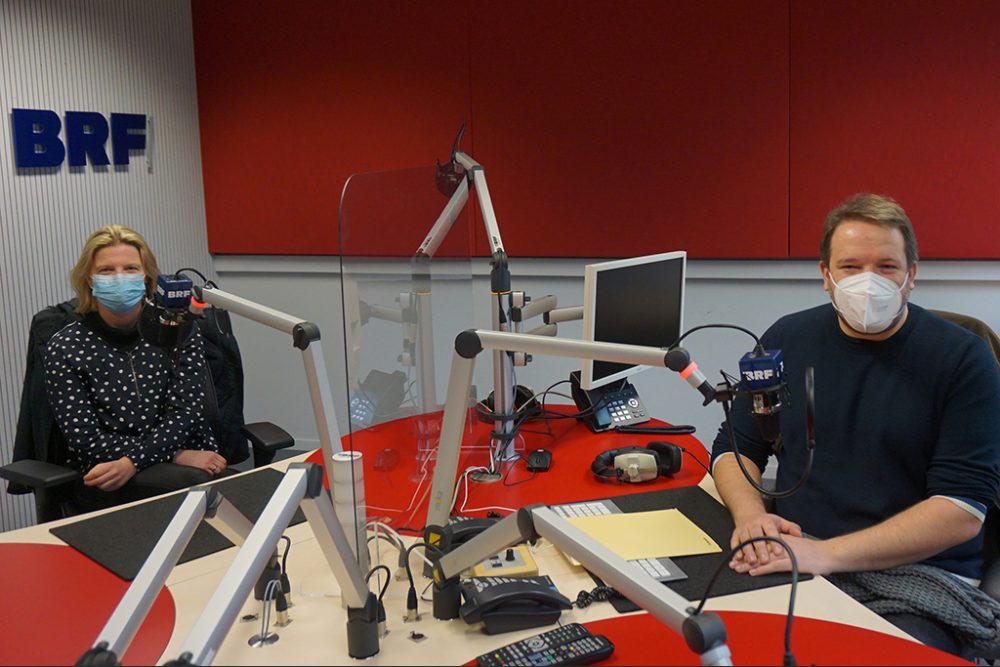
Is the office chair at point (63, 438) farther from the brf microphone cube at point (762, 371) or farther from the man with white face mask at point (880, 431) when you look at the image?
the brf microphone cube at point (762, 371)

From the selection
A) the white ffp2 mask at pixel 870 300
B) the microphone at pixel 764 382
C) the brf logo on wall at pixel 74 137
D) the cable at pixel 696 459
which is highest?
the brf logo on wall at pixel 74 137

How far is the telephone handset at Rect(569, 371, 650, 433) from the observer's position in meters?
2.68

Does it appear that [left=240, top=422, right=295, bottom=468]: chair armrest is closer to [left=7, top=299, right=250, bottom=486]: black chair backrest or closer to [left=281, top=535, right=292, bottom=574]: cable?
[left=7, top=299, right=250, bottom=486]: black chair backrest

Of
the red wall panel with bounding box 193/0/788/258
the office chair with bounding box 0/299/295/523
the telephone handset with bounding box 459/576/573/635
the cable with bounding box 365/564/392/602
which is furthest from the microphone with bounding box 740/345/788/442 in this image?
the red wall panel with bounding box 193/0/788/258

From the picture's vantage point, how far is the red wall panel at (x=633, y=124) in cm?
Answer: 368

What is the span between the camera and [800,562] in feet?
5.63

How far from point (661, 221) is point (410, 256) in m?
2.05

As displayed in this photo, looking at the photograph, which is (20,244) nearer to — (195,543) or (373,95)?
(373,95)

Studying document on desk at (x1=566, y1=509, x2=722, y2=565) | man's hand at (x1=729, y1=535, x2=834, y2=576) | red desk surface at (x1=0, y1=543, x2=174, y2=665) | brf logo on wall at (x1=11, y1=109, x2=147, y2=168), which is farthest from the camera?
brf logo on wall at (x1=11, y1=109, x2=147, y2=168)

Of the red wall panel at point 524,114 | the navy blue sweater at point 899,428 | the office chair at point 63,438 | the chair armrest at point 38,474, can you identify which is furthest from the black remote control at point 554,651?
Result: the red wall panel at point 524,114

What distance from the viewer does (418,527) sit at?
1.95 metres

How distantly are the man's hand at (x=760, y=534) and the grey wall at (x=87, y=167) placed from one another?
2879 mm

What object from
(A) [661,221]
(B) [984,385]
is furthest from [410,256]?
(A) [661,221]

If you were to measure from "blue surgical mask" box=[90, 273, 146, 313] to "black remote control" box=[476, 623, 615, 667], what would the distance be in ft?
5.46
